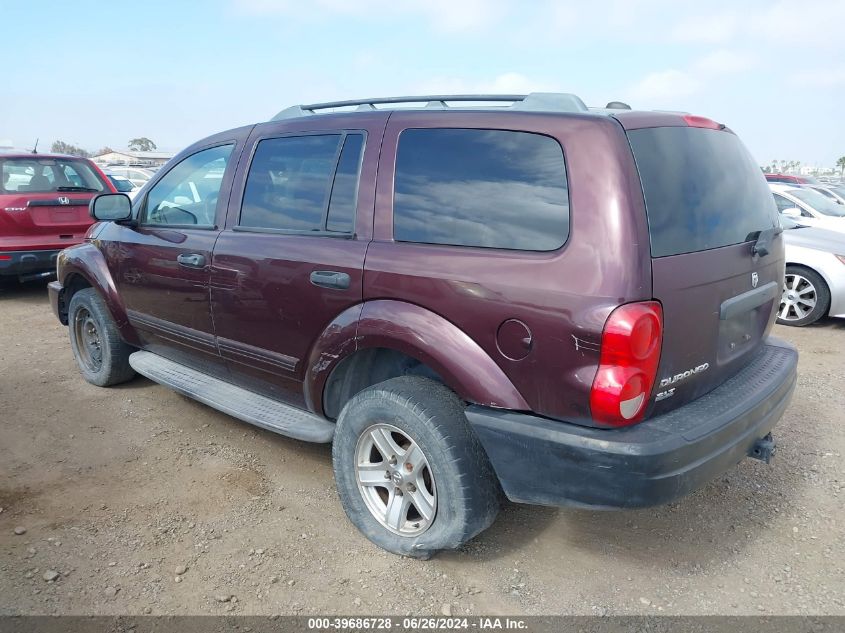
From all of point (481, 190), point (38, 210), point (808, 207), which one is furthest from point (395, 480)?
point (808, 207)

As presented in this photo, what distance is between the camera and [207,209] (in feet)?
11.5

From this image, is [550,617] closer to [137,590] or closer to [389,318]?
[389,318]

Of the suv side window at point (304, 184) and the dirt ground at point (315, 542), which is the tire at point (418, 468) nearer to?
the dirt ground at point (315, 542)

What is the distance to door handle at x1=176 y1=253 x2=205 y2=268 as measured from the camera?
3.37m

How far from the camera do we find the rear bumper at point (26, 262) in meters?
6.83

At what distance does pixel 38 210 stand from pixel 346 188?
578cm

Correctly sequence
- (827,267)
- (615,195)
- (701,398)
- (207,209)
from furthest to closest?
(827,267) < (207,209) < (701,398) < (615,195)

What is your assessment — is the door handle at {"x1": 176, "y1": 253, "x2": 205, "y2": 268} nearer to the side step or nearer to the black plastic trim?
the side step

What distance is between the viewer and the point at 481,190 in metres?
2.42

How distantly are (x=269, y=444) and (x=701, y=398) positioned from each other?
2.45 metres

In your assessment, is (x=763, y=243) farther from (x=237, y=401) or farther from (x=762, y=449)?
(x=237, y=401)

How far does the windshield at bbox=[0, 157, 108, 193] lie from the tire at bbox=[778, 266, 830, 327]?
7931 millimetres

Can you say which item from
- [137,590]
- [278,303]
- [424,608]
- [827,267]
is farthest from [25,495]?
[827,267]

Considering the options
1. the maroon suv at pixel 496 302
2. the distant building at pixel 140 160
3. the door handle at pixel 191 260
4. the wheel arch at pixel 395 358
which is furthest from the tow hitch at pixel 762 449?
the distant building at pixel 140 160
